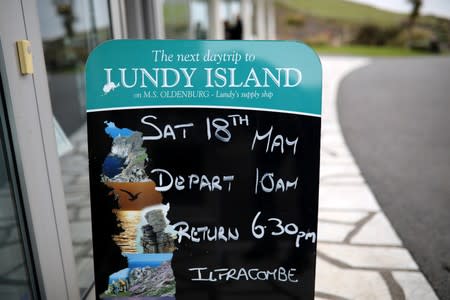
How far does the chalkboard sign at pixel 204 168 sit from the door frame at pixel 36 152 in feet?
0.85

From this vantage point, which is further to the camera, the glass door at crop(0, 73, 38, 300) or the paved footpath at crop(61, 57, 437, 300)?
the paved footpath at crop(61, 57, 437, 300)

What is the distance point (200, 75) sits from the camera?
5.07ft

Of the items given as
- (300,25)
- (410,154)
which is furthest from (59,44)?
(300,25)

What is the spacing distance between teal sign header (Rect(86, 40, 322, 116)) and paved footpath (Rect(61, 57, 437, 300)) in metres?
1.25

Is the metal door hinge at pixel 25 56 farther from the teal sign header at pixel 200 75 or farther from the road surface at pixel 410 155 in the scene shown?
the road surface at pixel 410 155

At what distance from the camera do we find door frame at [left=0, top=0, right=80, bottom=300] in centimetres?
151

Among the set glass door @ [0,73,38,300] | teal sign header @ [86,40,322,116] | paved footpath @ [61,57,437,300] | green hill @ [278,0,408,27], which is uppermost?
teal sign header @ [86,40,322,116]

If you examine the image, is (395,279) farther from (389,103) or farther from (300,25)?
(300,25)

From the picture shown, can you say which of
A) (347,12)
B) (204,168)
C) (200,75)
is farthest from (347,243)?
(347,12)

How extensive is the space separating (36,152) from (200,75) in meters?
0.73

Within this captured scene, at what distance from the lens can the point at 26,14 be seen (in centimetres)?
159

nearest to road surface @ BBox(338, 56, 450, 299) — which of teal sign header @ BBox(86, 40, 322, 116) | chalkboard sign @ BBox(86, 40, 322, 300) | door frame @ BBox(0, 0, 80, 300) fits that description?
chalkboard sign @ BBox(86, 40, 322, 300)

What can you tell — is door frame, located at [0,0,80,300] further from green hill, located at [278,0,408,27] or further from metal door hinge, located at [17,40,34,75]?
green hill, located at [278,0,408,27]

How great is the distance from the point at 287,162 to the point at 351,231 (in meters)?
1.78
